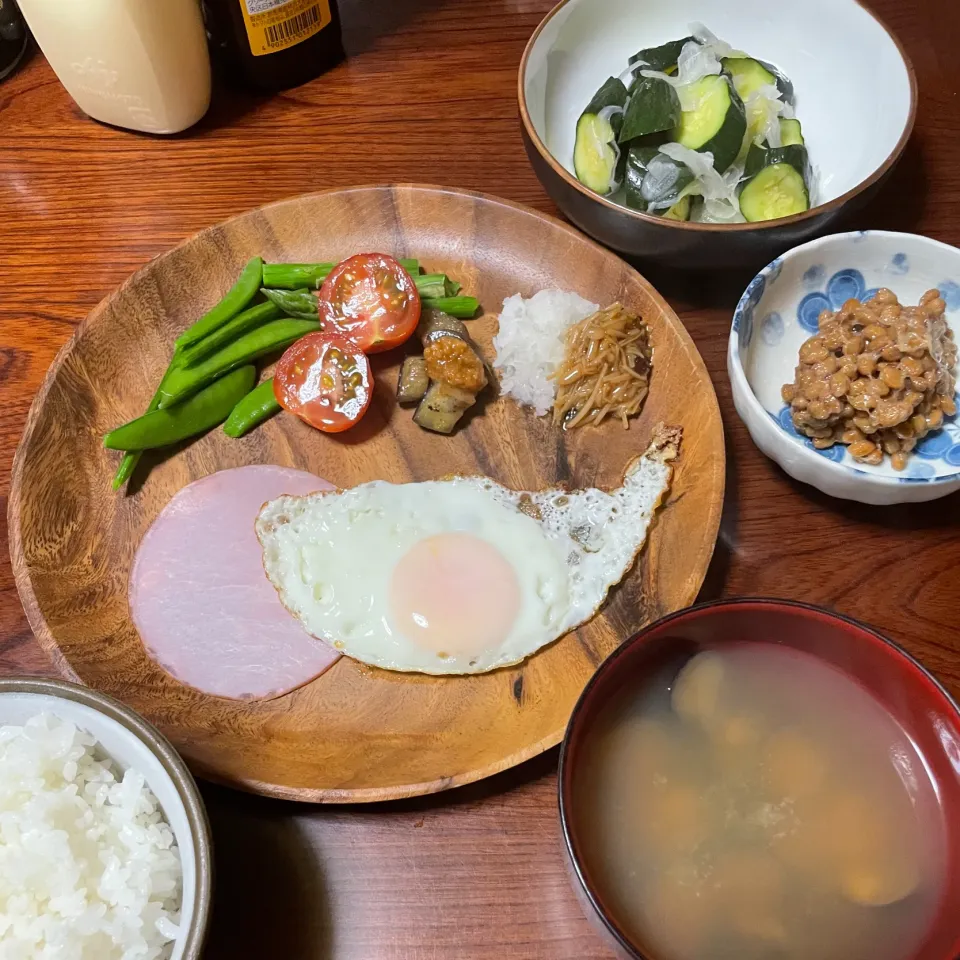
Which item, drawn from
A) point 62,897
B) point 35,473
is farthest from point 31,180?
point 62,897

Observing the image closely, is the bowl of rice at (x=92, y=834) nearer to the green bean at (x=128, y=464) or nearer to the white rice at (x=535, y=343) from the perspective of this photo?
the green bean at (x=128, y=464)

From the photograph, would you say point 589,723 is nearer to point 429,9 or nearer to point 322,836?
point 322,836

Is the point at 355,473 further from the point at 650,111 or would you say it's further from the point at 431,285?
the point at 650,111

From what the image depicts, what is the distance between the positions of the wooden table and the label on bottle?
0.71 ft

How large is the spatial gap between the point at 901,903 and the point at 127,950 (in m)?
1.40

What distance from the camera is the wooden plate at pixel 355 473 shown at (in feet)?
6.40

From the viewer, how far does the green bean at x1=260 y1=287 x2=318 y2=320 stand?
101 inches

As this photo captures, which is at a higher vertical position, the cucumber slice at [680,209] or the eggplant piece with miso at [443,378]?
the cucumber slice at [680,209]

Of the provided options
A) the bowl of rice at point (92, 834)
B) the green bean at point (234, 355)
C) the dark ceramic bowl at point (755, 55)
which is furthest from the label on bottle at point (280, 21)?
the bowl of rice at point (92, 834)

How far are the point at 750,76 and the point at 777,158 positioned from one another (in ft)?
1.33

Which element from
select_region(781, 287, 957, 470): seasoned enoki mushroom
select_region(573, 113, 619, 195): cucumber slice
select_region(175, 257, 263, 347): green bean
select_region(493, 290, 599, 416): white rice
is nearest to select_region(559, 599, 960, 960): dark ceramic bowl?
select_region(781, 287, 957, 470): seasoned enoki mushroom

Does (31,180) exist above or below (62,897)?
above

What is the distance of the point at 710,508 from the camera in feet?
7.06

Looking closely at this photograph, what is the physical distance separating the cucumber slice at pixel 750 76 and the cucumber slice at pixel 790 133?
139 millimetres
